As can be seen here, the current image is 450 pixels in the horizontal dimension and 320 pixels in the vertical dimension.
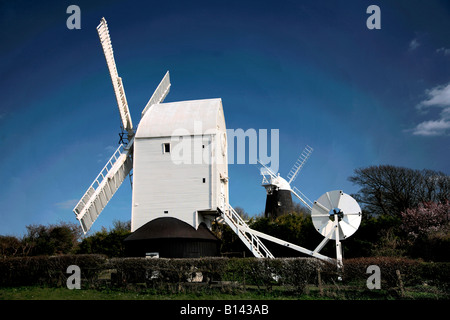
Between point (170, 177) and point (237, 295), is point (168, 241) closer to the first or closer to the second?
point (170, 177)

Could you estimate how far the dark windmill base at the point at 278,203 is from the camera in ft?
103

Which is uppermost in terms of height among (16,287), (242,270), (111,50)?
(111,50)

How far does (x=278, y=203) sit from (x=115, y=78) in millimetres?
17247

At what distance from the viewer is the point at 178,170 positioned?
1947cm

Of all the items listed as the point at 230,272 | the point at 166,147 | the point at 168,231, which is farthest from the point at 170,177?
the point at 230,272

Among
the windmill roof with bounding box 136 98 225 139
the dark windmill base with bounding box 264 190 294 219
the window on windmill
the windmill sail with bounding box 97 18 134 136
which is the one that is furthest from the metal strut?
the dark windmill base with bounding box 264 190 294 219

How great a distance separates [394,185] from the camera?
35219 millimetres

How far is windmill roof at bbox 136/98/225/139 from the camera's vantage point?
1978 centimetres

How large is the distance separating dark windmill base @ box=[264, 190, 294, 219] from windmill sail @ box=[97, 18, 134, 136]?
14.9 metres

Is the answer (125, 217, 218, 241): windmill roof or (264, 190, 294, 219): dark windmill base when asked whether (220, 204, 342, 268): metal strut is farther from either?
(264, 190, 294, 219): dark windmill base
